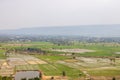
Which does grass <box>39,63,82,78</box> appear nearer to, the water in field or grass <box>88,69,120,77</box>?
the water in field

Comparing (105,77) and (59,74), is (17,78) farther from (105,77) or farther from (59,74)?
(105,77)

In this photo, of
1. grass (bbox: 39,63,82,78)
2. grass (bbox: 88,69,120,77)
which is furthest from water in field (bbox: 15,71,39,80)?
grass (bbox: 88,69,120,77)

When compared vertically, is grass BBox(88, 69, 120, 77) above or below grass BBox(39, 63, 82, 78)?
below

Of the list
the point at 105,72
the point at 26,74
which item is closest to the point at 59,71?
the point at 26,74

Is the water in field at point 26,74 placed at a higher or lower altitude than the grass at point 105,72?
higher

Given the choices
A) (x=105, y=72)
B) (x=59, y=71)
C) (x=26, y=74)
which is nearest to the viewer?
(x=26, y=74)

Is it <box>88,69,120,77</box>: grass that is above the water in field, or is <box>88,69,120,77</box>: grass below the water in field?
below

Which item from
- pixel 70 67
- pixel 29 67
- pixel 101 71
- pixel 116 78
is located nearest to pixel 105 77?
pixel 116 78

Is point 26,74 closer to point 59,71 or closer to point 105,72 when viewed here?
Answer: point 59,71

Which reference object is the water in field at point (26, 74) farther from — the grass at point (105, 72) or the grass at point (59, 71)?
the grass at point (105, 72)

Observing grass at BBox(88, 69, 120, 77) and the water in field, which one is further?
grass at BBox(88, 69, 120, 77)

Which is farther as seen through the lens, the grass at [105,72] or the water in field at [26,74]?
the grass at [105,72]

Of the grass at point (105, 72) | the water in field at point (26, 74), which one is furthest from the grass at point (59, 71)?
the grass at point (105, 72)
